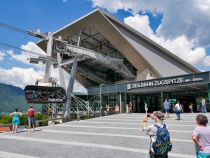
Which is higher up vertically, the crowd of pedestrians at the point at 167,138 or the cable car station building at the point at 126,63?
the cable car station building at the point at 126,63

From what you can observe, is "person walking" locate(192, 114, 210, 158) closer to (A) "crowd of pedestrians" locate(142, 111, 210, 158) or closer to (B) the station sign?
(A) "crowd of pedestrians" locate(142, 111, 210, 158)

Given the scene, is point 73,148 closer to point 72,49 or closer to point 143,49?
point 72,49

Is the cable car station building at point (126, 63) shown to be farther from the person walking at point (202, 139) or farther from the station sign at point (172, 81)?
the person walking at point (202, 139)

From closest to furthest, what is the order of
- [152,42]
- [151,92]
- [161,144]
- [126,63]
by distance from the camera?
1. [161,144]
2. [151,92]
3. [152,42]
4. [126,63]

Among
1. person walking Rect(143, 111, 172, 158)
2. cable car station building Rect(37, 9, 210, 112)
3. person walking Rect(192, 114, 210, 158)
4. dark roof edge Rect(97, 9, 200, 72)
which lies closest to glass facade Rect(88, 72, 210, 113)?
cable car station building Rect(37, 9, 210, 112)

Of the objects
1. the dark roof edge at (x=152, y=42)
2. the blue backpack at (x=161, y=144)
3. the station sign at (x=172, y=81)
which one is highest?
the dark roof edge at (x=152, y=42)

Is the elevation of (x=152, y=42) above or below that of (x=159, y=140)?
above

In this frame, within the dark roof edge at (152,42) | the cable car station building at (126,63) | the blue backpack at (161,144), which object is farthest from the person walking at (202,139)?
the dark roof edge at (152,42)

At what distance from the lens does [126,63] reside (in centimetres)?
4578

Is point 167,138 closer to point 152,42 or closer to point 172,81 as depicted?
point 172,81

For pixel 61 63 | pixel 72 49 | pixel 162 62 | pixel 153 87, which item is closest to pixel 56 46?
pixel 72 49

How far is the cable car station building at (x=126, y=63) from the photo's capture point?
35.5 m

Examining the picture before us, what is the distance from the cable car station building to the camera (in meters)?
35.5

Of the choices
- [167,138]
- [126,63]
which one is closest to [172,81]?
[126,63]
